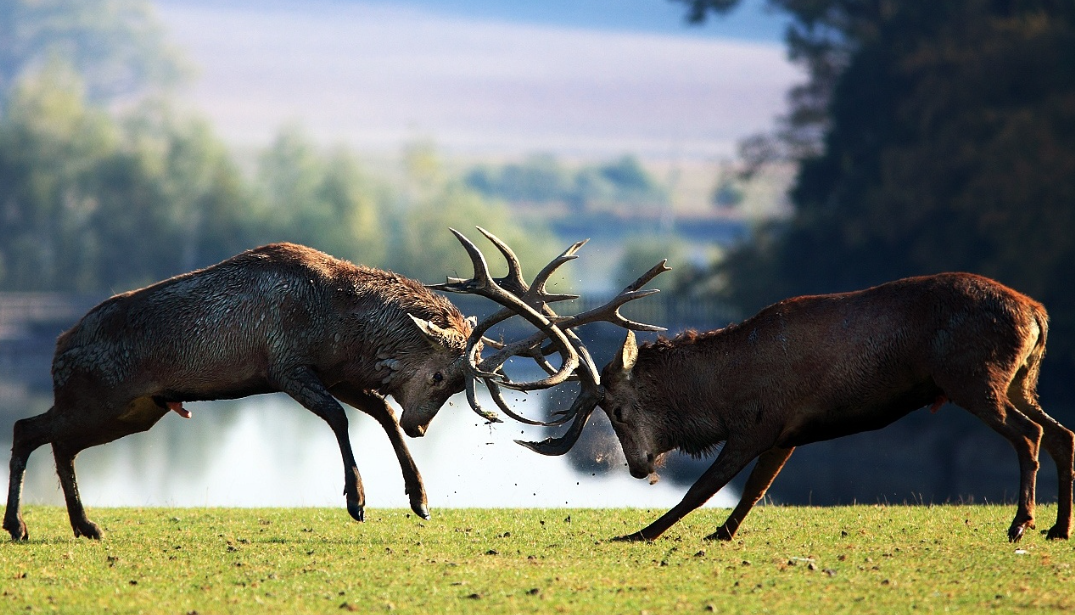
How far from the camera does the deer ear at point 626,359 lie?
10.6 m

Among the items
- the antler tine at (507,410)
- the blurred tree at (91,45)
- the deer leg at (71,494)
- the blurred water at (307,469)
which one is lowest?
the blurred tree at (91,45)

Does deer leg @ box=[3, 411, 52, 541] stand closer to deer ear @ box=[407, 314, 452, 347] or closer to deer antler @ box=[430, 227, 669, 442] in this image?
deer ear @ box=[407, 314, 452, 347]

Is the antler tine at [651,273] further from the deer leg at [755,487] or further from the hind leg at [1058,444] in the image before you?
the hind leg at [1058,444]

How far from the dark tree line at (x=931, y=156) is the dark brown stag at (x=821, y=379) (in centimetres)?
2244

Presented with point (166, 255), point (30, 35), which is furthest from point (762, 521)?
point (30, 35)

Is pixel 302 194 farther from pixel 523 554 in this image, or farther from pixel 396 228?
pixel 523 554

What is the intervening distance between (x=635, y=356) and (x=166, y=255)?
5301 centimetres

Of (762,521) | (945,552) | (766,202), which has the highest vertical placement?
(945,552)

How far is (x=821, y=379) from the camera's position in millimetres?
10078

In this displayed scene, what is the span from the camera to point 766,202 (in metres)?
130

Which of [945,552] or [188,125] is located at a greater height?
[945,552]

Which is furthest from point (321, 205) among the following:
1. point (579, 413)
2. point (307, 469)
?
point (579, 413)

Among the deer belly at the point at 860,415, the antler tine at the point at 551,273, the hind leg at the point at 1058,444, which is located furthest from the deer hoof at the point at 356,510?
the hind leg at the point at 1058,444

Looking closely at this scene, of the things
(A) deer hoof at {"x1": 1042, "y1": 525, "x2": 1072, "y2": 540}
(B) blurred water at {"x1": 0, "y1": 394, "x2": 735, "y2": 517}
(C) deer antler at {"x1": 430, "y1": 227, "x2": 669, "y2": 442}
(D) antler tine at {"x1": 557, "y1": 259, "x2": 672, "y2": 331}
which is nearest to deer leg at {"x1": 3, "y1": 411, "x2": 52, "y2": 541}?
(C) deer antler at {"x1": 430, "y1": 227, "x2": 669, "y2": 442}
